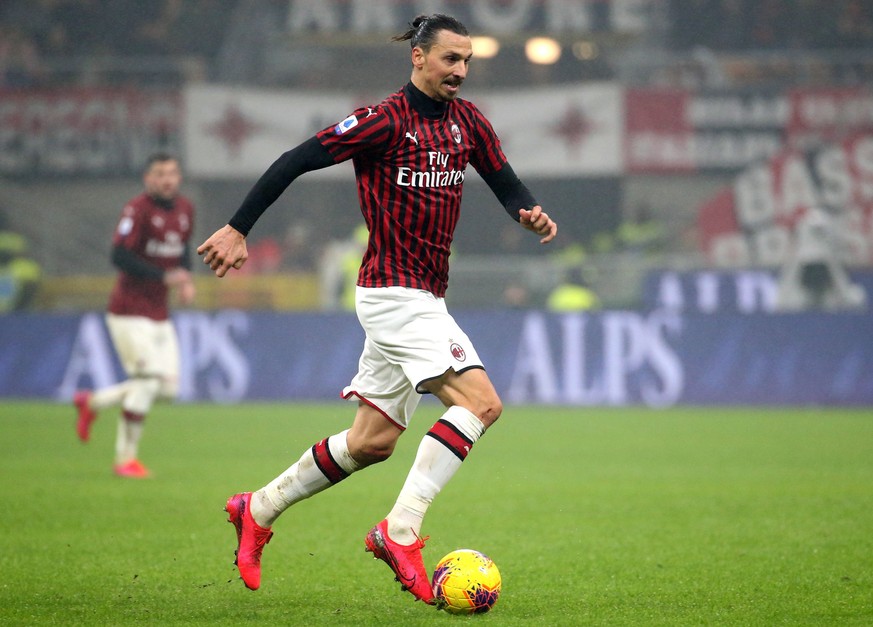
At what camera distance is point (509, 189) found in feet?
17.7

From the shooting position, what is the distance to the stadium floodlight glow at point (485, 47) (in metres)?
23.3

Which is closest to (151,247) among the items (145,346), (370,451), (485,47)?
(145,346)

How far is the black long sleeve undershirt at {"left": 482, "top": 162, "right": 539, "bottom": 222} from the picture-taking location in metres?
5.35

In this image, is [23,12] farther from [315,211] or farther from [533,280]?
[533,280]

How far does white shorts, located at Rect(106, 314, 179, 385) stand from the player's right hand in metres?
5.04

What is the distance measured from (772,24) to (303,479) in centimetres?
2100

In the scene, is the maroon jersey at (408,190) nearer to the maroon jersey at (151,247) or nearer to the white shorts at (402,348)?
the white shorts at (402,348)

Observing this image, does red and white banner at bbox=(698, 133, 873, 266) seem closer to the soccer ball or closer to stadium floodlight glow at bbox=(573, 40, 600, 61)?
stadium floodlight glow at bbox=(573, 40, 600, 61)

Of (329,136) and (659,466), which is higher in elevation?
(329,136)

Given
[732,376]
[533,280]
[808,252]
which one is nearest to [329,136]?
[732,376]

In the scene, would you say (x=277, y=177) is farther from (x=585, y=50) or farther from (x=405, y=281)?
(x=585, y=50)

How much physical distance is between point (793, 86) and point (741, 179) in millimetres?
1766

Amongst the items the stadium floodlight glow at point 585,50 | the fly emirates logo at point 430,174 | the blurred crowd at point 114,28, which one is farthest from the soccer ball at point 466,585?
the blurred crowd at point 114,28

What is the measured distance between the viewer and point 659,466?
10.1 metres
